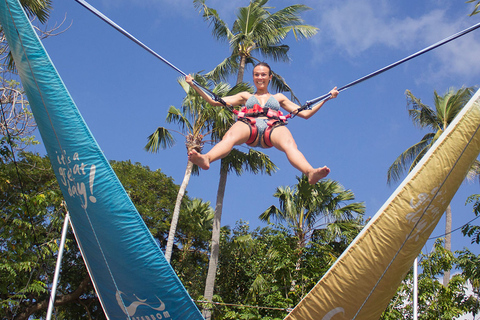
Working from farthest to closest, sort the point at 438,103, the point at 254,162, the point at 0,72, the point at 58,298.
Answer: the point at 438,103, the point at 58,298, the point at 254,162, the point at 0,72

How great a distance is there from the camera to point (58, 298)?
16844 mm

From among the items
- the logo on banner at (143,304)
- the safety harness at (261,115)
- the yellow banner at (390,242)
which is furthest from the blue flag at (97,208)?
the safety harness at (261,115)

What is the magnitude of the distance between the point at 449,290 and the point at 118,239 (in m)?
10.7

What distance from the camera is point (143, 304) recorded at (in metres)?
4.50

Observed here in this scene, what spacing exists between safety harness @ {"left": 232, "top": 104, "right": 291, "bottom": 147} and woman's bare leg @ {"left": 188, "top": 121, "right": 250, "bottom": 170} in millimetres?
62

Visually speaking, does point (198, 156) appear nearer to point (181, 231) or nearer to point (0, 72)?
point (0, 72)

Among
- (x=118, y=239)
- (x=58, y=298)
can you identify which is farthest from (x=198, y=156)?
(x=58, y=298)

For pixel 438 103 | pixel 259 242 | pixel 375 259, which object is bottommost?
pixel 375 259

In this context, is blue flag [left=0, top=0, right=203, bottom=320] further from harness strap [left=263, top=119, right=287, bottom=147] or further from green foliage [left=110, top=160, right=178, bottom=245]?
green foliage [left=110, top=160, right=178, bottom=245]

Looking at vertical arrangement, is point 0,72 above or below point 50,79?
above

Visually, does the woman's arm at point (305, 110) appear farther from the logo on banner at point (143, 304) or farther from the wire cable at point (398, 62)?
the logo on banner at point (143, 304)

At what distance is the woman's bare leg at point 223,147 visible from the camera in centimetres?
456

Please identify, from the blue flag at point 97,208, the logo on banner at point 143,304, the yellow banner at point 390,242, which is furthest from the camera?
the logo on banner at point 143,304

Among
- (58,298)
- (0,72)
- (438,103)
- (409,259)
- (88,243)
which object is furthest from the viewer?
(438,103)
